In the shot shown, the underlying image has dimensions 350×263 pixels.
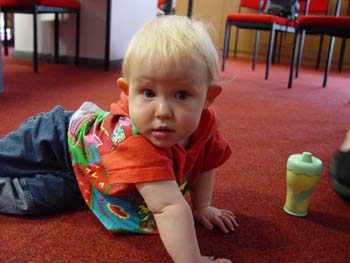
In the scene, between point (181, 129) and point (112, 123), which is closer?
point (181, 129)

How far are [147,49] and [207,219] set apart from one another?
356 mm

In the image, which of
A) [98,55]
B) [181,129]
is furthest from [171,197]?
[98,55]

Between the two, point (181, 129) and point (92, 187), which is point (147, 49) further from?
point (92, 187)

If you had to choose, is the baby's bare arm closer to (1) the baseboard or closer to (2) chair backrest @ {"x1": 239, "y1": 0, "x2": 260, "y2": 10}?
(1) the baseboard

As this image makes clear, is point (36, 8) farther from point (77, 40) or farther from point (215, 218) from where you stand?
point (215, 218)

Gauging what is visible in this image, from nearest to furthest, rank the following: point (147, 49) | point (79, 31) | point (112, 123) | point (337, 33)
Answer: point (147, 49)
point (112, 123)
point (337, 33)
point (79, 31)

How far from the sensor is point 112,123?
2.24 ft

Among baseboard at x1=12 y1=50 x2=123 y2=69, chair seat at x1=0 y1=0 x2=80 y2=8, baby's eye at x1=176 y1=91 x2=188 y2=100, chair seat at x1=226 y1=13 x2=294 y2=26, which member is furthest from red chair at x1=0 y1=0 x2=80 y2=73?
baby's eye at x1=176 y1=91 x2=188 y2=100

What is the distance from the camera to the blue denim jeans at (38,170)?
759mm

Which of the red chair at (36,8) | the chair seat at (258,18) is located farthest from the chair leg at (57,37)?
the chair seat at (258,18)

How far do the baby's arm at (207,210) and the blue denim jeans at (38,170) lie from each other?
228 millimetres

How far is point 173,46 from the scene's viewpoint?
21.9 inches

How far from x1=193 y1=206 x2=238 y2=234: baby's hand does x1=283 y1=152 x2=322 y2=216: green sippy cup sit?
0.13 metres

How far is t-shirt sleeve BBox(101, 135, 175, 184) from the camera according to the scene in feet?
1.89
